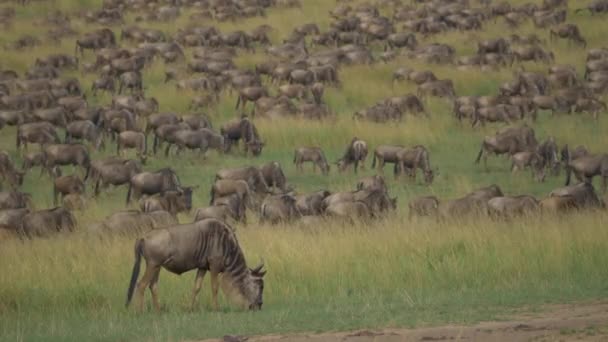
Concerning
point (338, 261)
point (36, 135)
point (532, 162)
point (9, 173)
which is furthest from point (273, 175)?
point (338, 261)

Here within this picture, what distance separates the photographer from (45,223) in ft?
64.7

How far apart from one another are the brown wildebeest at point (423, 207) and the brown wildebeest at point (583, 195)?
1763 millimetres

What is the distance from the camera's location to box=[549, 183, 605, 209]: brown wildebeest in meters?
20.2

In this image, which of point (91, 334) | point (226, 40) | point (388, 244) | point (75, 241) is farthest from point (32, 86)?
point (91, 334)

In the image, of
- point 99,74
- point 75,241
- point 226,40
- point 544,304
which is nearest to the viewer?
point 544,304

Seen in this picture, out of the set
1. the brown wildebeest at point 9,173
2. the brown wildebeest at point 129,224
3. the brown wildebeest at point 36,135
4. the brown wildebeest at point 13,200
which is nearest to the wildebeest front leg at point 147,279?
the brown wildebeest at point 129,224

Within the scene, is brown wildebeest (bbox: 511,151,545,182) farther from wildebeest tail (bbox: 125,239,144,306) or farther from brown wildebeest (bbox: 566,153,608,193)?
wildebeest tail (bbox: 125,239,144,306)

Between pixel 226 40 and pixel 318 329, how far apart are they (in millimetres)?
31397

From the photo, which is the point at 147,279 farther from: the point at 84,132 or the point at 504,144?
the point at 84,132

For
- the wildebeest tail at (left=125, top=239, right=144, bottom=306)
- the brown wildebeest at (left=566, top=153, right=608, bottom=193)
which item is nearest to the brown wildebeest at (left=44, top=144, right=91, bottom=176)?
the brown wildebeest at (left=566, top=153, right=608, bottom=193)

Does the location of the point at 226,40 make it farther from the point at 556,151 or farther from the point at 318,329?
the point at 318,329

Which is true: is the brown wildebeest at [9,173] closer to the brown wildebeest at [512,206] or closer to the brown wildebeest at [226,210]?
the brown wildebeest at [226,210]

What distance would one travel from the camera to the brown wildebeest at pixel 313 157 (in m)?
26.5

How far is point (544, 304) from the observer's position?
44.4 ft
